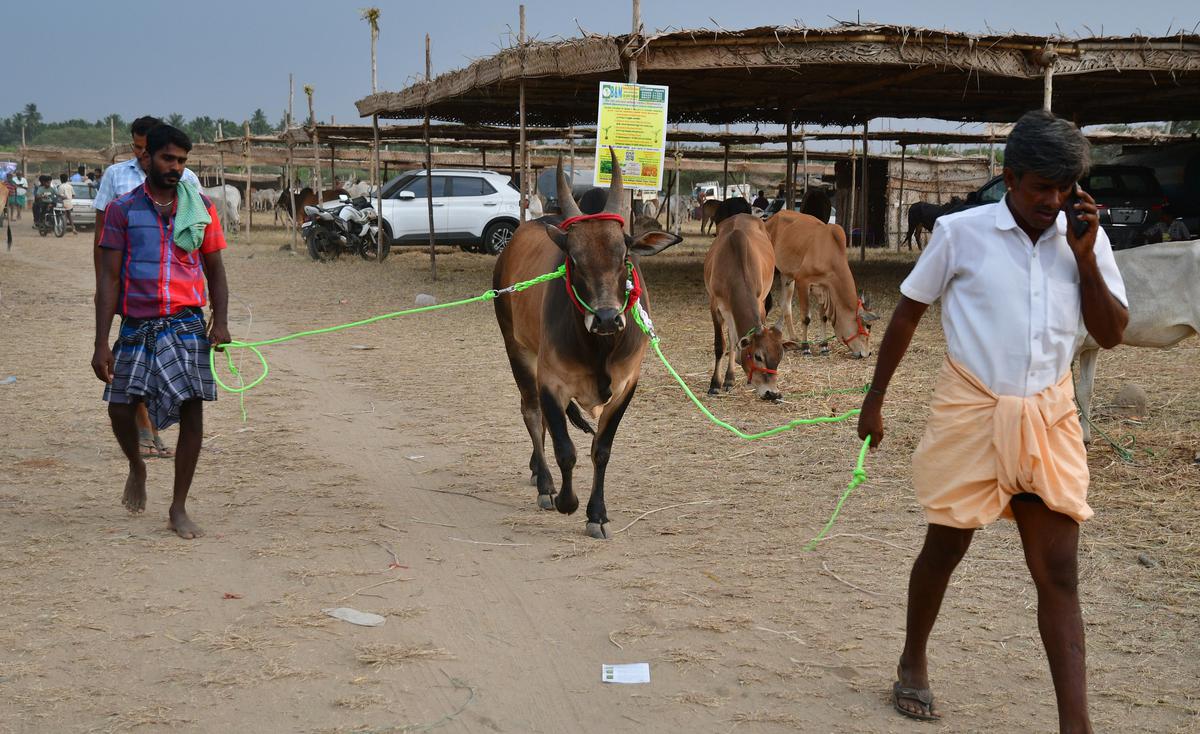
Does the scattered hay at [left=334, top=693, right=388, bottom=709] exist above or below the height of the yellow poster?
below

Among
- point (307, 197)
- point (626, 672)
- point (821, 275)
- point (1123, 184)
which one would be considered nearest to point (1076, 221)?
point (626, 672)

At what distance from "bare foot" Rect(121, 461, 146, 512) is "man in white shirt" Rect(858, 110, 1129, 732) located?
3.88m

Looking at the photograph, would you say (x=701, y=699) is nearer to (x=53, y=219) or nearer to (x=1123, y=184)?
(x=1123, y=184)

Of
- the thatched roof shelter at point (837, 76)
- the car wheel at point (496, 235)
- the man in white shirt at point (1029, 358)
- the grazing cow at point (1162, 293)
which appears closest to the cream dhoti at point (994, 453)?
the man in white shirt at point (1029, 358)

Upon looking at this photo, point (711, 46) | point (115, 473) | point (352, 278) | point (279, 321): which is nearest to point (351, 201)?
point (352, 278)

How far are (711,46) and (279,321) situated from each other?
6.18 metres

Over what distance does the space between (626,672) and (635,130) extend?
762cm

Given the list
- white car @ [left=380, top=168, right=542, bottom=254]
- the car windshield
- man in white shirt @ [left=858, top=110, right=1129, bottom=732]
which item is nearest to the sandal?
man in white shirt @ [left=858, top=110, right=1129, bottom=732]

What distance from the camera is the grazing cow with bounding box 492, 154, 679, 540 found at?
505 cm

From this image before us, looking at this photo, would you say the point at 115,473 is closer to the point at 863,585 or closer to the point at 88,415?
the point at 88,415

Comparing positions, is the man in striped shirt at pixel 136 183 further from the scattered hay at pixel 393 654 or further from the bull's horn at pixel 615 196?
the scattered hay at pixel 393 654

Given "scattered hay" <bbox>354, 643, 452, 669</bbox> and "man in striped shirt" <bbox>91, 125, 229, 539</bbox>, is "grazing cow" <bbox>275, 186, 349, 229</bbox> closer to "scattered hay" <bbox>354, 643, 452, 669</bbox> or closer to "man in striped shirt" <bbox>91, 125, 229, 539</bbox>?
"man in striped shirt" <bbox>91, 125, 229, 539</bbox>

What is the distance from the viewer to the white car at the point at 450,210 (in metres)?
22.3

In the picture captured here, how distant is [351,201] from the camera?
23.9 metres
